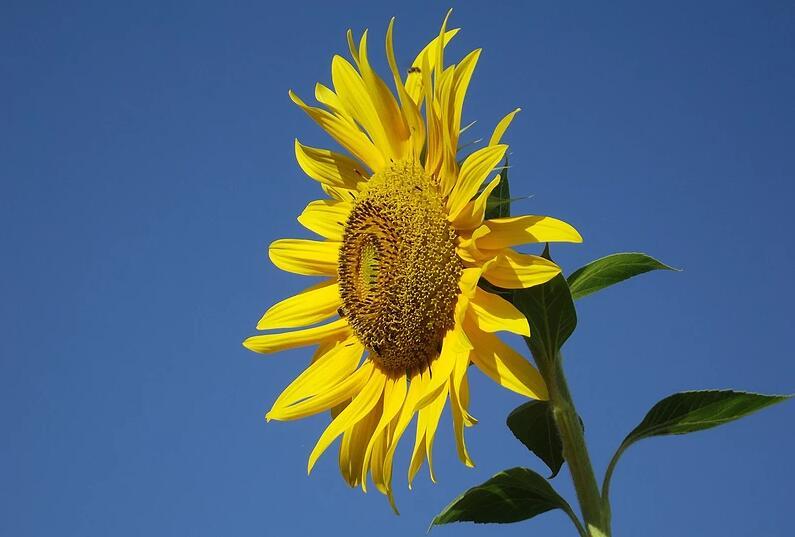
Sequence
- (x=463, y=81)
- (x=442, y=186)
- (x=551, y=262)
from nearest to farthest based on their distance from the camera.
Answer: (x=551, y=262) < (x=463, y=81) < (x=442, y=186)

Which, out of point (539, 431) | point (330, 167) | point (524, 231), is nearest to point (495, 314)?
point (524, 231)

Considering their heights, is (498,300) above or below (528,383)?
above

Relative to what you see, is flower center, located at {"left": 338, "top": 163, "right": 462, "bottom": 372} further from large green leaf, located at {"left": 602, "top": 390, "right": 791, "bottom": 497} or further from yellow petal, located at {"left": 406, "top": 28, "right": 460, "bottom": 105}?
large green leaf, located at {"left": 602, "top": 390, "right": 791, "bottom": 497}

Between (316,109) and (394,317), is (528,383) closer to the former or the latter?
(394,317)

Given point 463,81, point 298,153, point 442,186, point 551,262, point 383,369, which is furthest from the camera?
point 298,153

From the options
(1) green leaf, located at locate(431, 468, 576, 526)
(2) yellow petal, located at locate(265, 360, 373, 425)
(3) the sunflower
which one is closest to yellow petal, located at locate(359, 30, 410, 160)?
(3) the sunflower

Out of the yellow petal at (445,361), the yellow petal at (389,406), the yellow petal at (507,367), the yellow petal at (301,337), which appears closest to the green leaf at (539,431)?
the yellow petal at (507,367)

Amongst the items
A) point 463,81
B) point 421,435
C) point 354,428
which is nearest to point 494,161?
point 463,81
